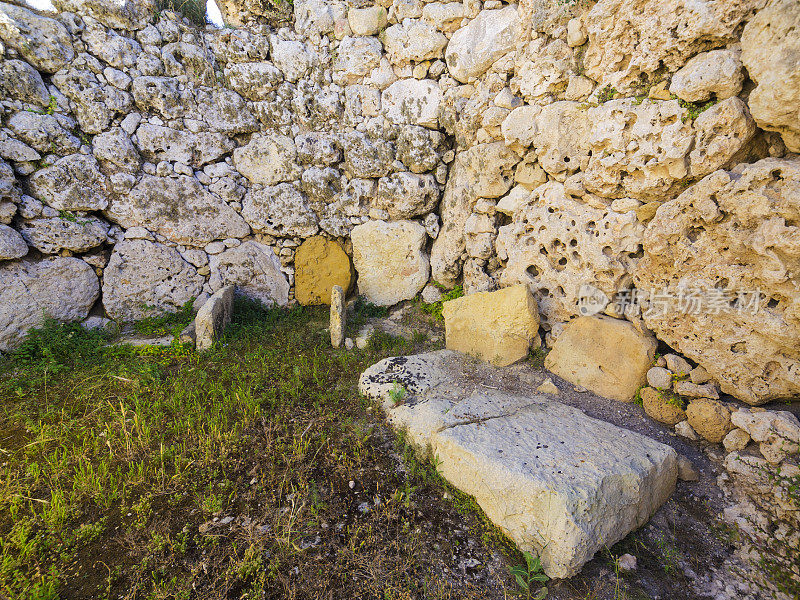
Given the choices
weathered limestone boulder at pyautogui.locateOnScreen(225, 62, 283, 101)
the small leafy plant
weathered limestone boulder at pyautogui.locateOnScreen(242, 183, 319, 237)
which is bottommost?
the small leafy plant

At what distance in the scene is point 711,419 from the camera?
10.6 ft

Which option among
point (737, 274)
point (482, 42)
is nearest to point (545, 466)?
point (737, 274)

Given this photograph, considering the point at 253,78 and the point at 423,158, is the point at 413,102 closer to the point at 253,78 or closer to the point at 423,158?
the point at 423,158

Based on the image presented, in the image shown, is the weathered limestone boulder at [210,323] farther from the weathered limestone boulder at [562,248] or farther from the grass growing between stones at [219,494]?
the weathered limestone boulder at [562,248]

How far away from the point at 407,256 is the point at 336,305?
1618 mm

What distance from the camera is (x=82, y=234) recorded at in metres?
5.42

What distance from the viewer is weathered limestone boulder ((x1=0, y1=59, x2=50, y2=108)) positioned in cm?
488

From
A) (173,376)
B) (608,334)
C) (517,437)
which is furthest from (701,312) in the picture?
(173,376)

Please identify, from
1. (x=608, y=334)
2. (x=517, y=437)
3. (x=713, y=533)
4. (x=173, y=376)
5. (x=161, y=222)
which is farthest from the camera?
(x=161, y=222)

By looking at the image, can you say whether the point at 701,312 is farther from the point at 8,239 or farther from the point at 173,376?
the point at 8,239

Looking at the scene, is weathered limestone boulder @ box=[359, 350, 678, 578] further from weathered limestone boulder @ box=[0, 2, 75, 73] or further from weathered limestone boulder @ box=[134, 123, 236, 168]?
weathered limestone boulder @ box=[0, 2, 75, 73]

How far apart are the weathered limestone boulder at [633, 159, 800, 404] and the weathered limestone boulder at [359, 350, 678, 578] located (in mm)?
1105

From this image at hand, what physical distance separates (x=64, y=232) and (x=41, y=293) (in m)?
0.93

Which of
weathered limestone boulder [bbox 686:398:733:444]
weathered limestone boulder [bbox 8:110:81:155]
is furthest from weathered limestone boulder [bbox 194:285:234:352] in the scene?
weathered limestone boulder [bbox 686:398:733:444]
